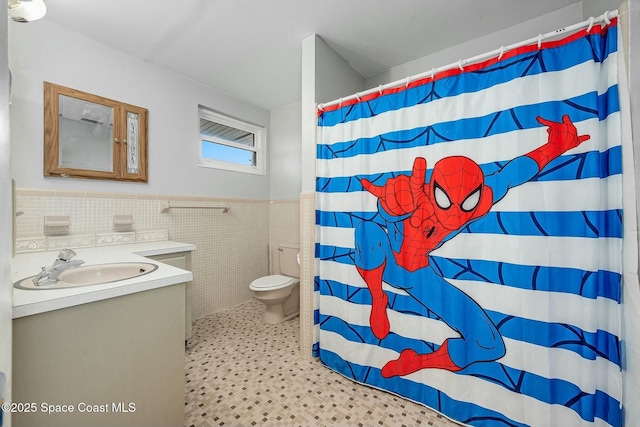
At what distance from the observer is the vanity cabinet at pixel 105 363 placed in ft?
2.74

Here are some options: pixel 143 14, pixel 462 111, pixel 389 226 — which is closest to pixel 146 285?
pixel 389 226

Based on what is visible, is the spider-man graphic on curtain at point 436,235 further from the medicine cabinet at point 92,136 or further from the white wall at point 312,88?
the medicine cabinet at point 92,136

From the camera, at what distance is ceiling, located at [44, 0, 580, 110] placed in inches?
64.6

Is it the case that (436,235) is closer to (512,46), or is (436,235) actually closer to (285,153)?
(512,46)

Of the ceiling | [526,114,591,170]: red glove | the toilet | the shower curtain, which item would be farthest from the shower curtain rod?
the toilet

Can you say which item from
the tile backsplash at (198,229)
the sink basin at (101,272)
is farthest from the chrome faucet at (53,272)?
the tile backsplash at (198,229)

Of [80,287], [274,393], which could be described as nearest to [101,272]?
[80,287]

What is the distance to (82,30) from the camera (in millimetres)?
1861

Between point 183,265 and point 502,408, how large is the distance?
2.20 meters

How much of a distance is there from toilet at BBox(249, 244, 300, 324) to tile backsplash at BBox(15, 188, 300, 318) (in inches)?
12.6

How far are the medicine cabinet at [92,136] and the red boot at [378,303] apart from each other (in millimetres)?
2082

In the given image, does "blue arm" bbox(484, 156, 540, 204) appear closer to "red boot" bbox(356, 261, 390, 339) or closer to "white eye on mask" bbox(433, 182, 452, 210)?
"white eye on mask" bbox(433, 182, 452, 210)

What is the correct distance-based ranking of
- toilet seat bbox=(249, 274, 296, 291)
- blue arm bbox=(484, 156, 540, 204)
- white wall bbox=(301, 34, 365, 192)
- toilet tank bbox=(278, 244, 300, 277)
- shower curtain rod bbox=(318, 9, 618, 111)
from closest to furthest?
shower curtain rod bbox=(318, 9, 618, 111)
blue arm bbox=(484, 156, 540, 204)
white wall bbox=(301, 34, 365, 192)
toilet seat bbox=(249, 274, 296, 291)
toilet tank bbox=(278, 244, 300, 277)

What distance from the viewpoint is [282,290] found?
7.89ft
